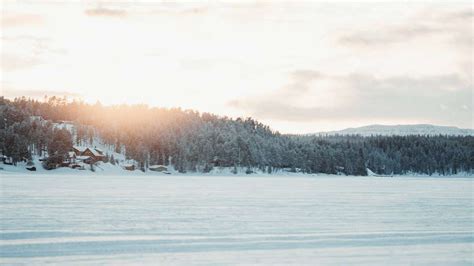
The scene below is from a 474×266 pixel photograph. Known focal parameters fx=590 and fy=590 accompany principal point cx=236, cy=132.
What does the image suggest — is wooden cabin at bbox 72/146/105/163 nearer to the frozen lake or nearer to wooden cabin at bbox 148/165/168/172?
wooden cabin at bbox 148/165/168/172

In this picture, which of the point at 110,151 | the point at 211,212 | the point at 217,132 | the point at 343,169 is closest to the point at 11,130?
the point at 110,151

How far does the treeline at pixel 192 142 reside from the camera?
146500mm

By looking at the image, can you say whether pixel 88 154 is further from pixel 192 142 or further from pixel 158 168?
pixel 192 142

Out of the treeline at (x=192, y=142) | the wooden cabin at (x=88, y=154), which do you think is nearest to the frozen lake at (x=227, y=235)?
the treeline at (x=192, y=142)

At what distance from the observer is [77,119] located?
19275 centimetres

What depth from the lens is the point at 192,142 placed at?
15500 cm

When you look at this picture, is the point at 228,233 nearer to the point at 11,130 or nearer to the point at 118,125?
the point at 11,130

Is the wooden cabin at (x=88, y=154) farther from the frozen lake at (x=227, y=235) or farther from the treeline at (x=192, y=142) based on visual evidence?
the frozen lake at (x=227, y=235)

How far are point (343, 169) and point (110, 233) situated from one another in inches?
6372

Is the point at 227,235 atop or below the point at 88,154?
below

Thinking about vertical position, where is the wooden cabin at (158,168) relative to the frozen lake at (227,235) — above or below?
above

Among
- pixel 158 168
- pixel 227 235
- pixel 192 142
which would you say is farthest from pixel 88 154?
pixel 227 235

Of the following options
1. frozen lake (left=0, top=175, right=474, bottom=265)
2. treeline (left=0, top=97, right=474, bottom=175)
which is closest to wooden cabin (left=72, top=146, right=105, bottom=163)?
treeline (left=0, top=97, right=474, bottom=175)

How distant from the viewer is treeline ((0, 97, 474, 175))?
481ft
